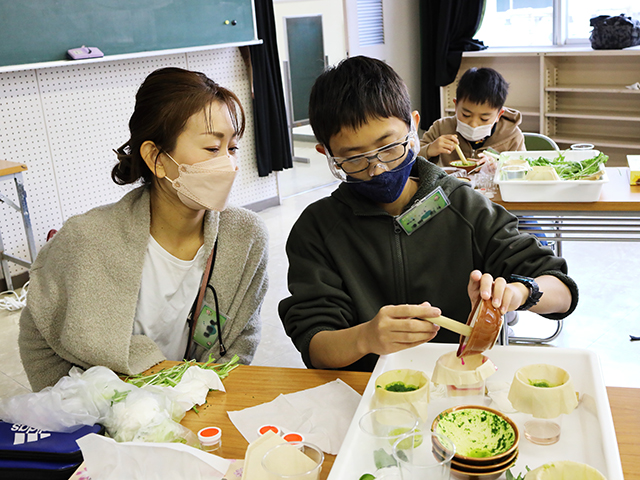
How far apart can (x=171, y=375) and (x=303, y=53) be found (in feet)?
15.8

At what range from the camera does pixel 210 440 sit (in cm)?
112

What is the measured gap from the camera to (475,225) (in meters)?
1.48

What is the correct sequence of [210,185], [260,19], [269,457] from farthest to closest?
[260,19] → [210,185] → [269,457]

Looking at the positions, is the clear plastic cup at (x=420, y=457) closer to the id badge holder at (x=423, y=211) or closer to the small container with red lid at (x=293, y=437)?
the small container with red lid at (x=293, y=437)

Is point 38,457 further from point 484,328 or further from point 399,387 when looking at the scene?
point 484,328

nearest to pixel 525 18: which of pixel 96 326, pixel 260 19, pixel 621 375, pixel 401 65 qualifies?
pixel 401 65

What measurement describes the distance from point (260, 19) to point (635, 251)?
10.6 ft

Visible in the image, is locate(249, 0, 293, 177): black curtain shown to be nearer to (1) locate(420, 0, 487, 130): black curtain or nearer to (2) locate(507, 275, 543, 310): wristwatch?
(1) locate(420, 0, 487, 130): black curtain

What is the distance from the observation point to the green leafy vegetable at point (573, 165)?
2.47 m

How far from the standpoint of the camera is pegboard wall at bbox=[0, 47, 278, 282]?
384cm

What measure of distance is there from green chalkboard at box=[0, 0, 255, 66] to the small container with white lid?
3176 mm

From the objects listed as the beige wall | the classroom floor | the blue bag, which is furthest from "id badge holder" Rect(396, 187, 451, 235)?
the beige wall

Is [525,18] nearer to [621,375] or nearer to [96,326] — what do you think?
[621,375]

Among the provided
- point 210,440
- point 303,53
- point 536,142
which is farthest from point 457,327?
point 303,53
